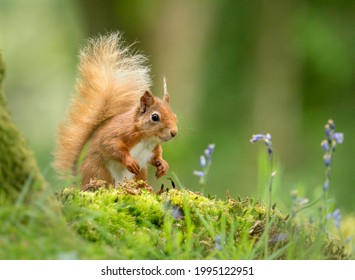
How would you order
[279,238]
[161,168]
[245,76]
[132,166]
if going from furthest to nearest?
[245,76]
[161,168]
[132,166]
[279,238]

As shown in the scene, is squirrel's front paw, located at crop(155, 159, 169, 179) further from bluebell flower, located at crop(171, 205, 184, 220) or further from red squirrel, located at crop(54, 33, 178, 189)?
bluebell flower, located at crop(171, 205, 184, 220)

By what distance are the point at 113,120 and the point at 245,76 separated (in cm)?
800

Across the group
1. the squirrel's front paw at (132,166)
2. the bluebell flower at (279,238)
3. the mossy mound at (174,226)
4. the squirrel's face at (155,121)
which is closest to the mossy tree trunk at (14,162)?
the mossy mound at (174,226)

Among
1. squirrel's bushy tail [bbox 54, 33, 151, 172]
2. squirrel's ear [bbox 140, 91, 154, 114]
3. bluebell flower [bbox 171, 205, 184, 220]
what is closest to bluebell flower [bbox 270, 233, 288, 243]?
bluebell flower [bbox 171, 205, 184, 220]

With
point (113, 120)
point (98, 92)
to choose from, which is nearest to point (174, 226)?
point (113, 120)

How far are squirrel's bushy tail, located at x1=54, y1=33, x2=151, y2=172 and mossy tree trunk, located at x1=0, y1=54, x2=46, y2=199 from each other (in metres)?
1.60

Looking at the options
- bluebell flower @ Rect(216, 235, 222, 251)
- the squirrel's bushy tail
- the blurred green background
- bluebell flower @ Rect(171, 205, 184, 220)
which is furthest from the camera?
the blurred green background

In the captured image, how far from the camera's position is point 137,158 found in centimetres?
426

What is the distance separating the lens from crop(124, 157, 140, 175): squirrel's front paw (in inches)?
160

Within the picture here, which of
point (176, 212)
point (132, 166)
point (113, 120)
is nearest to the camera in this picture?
point (176, 212)

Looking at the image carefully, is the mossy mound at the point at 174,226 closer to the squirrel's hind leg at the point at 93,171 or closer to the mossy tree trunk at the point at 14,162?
the mossy tree trunk at the point at 14,162

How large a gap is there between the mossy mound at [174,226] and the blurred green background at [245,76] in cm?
569

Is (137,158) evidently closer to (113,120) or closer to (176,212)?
(113,120)

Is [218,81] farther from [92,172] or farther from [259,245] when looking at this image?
[259,245]
